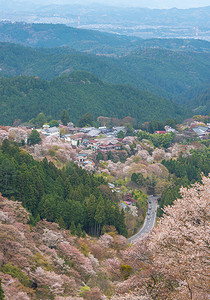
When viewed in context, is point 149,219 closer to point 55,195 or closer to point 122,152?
point 55,195

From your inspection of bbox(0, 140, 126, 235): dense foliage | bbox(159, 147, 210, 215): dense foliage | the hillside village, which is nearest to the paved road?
the hillside village

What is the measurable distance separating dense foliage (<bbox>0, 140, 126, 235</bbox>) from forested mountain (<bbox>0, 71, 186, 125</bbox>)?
247 feet

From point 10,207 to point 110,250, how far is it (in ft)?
34.6

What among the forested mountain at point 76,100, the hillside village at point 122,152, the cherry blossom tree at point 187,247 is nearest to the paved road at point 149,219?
the hillside village at point 122,152

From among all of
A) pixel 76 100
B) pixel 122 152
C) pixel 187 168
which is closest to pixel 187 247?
pixel 187 168

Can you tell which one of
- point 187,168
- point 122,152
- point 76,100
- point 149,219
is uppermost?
point 187,168

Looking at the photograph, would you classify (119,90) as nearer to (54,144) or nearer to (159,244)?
(54,144)

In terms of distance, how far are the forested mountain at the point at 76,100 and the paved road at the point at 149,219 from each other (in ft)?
238

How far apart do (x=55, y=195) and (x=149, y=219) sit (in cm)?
1652

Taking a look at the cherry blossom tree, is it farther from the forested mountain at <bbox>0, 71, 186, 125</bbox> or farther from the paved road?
the forested mountain at <bbox>0, 71, 186, 125</bbox>

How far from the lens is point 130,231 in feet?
177

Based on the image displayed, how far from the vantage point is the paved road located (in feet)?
175

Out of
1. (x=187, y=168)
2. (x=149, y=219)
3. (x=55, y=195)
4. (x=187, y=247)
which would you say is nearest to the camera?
(x=187, y=247)

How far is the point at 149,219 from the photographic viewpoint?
59.7 meters
